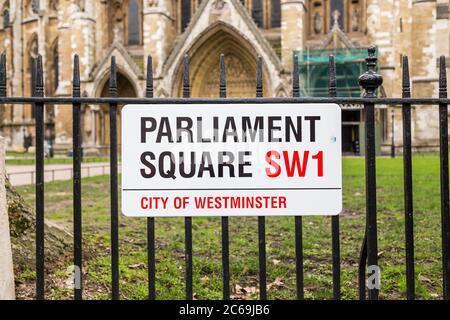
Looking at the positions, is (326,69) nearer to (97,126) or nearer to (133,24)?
(133,24)

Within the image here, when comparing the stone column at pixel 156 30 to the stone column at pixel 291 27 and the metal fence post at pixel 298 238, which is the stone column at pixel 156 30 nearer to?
the stone column at pixel 291 27

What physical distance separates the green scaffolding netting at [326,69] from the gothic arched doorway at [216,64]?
2.60 metres

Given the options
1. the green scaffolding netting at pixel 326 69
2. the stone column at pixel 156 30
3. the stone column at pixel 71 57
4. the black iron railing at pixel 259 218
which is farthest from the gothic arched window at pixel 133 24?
the black iron railing at pixel 259 218

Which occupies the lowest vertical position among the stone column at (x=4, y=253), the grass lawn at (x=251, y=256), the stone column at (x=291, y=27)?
the grass lawn at (x=251, y=256)

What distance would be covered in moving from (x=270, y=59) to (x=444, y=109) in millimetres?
24486

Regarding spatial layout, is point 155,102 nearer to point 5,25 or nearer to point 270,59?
point 270,59

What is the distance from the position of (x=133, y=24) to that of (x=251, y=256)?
30.3 m

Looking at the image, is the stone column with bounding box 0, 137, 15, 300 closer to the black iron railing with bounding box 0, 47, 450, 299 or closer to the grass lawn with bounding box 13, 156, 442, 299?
the black iron railing with bounding box 0, 47, 450, 299

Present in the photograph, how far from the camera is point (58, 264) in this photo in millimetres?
4387

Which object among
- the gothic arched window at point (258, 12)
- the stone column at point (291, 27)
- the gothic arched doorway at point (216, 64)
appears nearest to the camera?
the stone column at point (291, 27)

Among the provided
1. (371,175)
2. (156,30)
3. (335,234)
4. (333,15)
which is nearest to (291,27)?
(333,15)

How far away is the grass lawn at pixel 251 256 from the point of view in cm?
440

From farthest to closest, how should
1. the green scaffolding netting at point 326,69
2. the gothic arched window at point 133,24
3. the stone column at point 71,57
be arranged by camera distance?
the gothic arched window at point 133,24
the stone column at point 71,57
the green scaffolding netting at point 326,69

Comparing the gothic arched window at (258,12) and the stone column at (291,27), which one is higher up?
the gothic arched window at (258,12)
